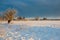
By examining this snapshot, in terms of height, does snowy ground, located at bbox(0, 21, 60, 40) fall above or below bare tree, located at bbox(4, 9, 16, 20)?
below

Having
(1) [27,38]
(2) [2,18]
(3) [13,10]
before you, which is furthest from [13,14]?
(1) [27,38]

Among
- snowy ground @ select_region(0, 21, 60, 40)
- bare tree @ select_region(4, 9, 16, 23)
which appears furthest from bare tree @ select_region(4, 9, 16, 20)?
snowy ground @ select_region(0, 21, 60, 40)

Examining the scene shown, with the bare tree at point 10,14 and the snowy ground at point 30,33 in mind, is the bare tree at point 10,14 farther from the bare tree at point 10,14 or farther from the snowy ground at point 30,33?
the snowy ground at point 30,33

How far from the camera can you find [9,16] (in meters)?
17.1

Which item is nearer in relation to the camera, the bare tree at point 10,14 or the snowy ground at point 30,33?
the snowy ground at point 30,33

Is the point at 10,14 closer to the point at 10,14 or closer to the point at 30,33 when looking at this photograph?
the point at 10,14

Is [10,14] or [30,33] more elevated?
[10,14]

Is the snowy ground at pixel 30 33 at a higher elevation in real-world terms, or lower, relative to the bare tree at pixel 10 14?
lower

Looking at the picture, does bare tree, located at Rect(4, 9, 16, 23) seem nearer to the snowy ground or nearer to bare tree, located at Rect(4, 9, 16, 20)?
bare tree, located at Rect(4, 9, 16, 20)

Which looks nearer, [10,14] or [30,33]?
[30,33]

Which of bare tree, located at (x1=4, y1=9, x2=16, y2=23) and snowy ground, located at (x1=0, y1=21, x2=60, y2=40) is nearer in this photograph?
snowy ground, located at (x1=0, y1=21, x2=60, y2=40)

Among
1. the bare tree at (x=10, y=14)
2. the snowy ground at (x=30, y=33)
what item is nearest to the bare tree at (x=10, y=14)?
the bare tree at (x=10, y=14)

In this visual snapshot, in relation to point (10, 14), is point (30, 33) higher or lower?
lower

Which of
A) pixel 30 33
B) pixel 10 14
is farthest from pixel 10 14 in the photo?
pixel 30 33
